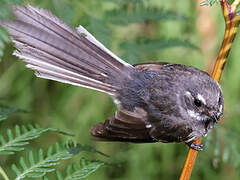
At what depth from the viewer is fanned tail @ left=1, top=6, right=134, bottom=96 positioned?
257 centimetres

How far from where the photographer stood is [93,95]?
5141mm

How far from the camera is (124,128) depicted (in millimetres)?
3109

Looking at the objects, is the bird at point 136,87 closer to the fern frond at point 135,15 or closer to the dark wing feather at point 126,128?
the dark wing feather at point 126,128

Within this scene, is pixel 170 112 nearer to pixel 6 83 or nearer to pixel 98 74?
pixel 98 74

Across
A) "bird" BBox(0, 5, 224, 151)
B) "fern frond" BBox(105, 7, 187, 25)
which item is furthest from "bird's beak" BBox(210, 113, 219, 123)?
"fern frond" BBox(105, 7, 187, 25)

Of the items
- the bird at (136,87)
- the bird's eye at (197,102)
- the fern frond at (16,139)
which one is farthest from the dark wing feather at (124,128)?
the fern frond at (16,139)

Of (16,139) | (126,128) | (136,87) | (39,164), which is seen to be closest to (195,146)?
(126,128)

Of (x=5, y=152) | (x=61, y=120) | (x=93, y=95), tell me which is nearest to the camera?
(x=5, y=152)

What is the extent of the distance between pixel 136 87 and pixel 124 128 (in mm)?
325

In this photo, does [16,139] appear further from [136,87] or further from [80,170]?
[136,87]

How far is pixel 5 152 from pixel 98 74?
821 mm

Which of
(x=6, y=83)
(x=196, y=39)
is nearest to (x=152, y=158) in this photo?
(x=196, y=39)

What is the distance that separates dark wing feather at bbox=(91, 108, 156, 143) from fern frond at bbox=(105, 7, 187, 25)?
755mm

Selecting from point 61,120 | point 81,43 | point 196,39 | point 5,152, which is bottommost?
point 5,152
